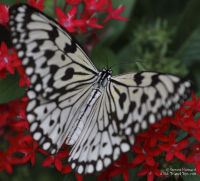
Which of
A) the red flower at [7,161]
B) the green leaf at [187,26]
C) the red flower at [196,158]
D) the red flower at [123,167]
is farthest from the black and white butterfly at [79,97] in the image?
the green leaf at [187,26]

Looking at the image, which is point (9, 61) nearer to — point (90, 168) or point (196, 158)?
point (90, 168)

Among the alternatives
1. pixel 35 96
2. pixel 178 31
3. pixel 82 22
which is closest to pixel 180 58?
pixel 178 31

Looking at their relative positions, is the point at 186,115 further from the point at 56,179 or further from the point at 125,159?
the point at 56,179

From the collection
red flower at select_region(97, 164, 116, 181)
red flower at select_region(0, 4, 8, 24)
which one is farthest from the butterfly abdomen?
red flower at select_region(0, 4, 8, 24)

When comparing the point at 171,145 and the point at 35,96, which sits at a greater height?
the point at 35,96

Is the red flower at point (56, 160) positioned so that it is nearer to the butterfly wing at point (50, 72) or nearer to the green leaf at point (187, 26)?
the butterfly wing at point (50, 72)
